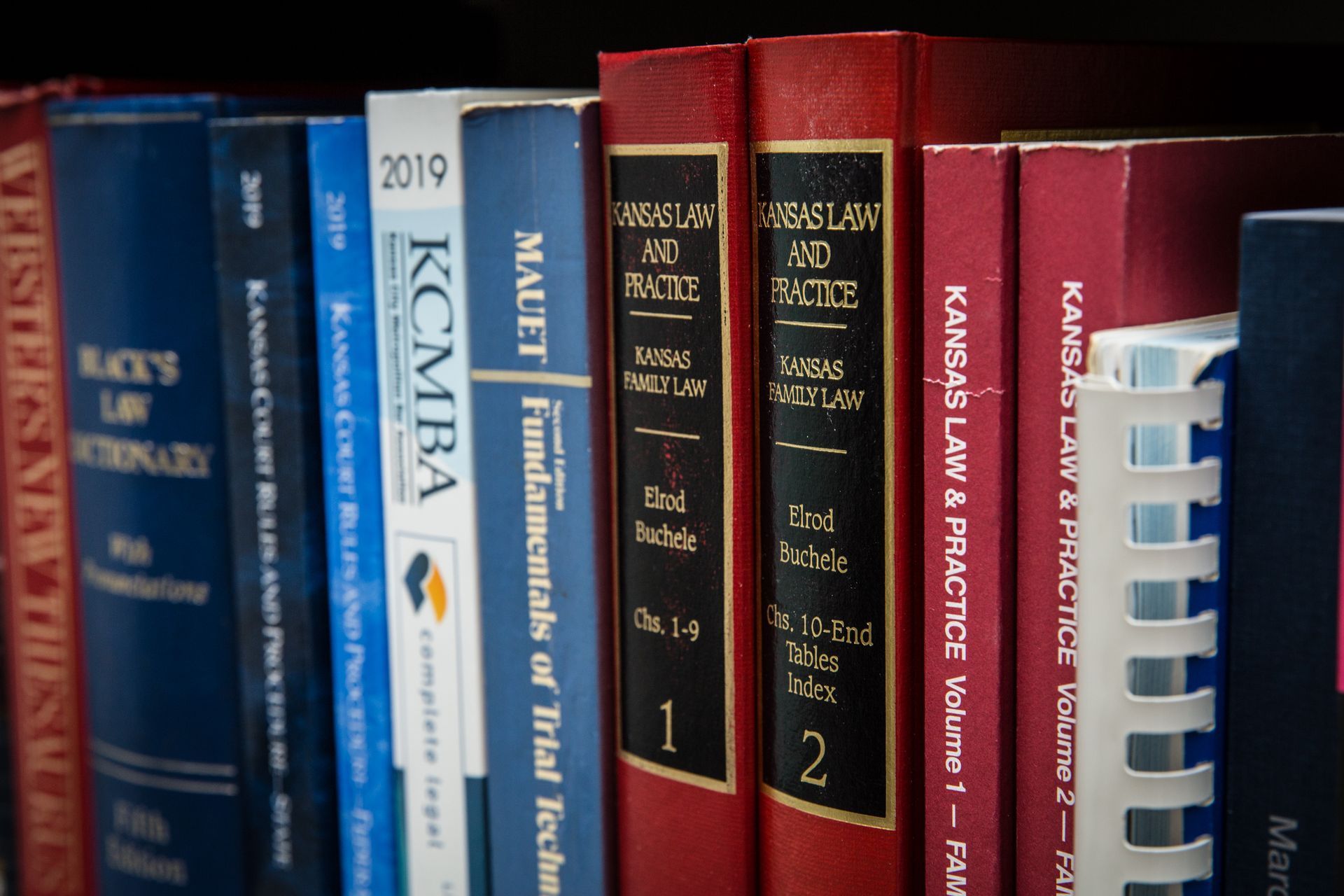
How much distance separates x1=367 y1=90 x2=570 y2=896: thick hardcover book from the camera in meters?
0.59

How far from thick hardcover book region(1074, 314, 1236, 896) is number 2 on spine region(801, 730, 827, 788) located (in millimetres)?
104

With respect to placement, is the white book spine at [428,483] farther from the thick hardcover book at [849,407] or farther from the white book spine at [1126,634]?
the white book spine at [1126,634]

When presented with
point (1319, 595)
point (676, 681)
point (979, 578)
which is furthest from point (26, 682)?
point (1319, 595)

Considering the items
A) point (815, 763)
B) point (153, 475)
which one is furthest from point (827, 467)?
point (153, 475)

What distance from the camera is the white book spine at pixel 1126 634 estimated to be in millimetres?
405

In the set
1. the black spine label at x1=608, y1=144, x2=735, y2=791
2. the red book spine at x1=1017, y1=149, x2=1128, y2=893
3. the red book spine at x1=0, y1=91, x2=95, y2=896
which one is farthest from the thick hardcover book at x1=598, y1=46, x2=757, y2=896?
the red book spine at x1=0, y1=91, x2=95, y2=896

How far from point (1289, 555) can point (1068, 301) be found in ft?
0.34

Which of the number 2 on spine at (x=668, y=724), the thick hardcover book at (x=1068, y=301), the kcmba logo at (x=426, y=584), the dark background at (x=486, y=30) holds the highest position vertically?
the dark background at (x=486, y=30)

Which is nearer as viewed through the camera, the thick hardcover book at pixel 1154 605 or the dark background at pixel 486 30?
the thick hardcover book at pixel 1154 605

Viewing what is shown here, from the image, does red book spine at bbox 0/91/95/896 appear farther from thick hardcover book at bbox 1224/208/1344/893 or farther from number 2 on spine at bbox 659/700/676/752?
thick hardcover book at bbox 1224/208/1344/893

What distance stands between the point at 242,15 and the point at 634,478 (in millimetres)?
560

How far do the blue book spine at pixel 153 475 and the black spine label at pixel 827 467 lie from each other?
0.32 meters

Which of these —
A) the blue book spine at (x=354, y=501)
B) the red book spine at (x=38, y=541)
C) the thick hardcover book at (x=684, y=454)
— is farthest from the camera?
the red book spine at (x=38, y=541)

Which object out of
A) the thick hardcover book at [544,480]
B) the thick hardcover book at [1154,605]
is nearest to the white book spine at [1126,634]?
the thick hardcover book at [1154,605]
